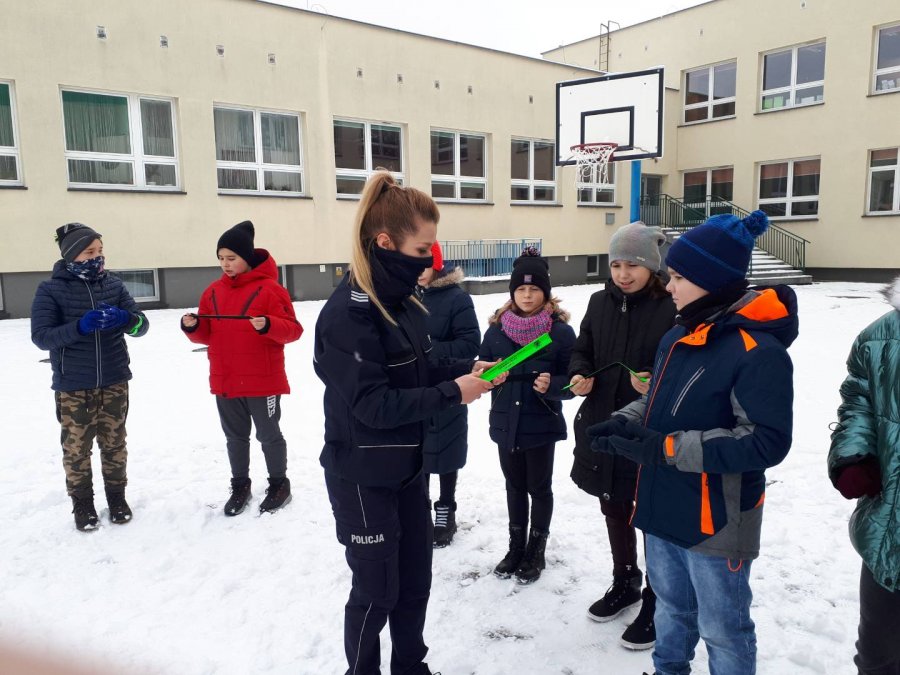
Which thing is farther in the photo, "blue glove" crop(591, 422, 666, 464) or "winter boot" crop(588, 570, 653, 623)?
"winter boot" crop(588, 570, 653, 623)

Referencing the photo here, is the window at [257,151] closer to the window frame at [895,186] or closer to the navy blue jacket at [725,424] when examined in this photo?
the navy blue jacket at [725,424]

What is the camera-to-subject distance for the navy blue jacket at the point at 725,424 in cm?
196

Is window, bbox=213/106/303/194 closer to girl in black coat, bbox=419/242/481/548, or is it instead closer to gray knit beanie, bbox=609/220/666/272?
girl in black coat, bbox=419/242/481/548

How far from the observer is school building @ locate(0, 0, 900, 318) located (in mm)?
11812

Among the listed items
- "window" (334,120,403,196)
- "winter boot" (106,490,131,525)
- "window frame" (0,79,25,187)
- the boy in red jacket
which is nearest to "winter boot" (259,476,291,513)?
the boy in red jacket

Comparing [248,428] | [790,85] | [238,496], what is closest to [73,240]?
[248,428]

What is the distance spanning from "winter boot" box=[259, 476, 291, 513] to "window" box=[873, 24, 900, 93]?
1935 cm

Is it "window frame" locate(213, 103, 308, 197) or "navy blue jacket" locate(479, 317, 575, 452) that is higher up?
"window frame" locate(213, 103, 308, 197)

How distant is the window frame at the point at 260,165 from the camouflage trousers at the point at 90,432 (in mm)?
10433

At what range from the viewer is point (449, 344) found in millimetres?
3732

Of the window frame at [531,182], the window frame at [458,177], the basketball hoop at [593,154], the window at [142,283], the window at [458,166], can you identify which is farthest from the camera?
the window frame at [531,182]

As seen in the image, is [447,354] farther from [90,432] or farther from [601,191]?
[601,191]

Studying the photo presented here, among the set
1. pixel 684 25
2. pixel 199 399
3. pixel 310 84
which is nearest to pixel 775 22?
pixel 684 25

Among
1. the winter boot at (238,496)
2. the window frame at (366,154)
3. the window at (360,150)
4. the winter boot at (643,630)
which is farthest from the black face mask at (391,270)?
the window at (360,150)
